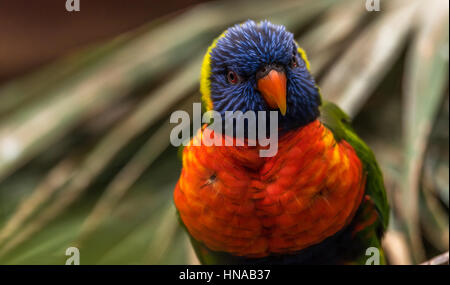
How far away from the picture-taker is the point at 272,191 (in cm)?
105

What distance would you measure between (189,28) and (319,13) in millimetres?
541

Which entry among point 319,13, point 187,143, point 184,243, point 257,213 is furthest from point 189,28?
point 257,213

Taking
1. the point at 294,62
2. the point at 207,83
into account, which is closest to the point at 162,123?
the point at 207,83

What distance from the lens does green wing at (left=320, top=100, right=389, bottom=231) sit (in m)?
1.18

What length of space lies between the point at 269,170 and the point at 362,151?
33 centimetres

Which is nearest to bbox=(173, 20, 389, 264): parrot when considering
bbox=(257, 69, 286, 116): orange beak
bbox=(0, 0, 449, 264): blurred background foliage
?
bbox=(257, 69, 286, 116): orange beak

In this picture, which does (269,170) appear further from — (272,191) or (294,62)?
(294,62)

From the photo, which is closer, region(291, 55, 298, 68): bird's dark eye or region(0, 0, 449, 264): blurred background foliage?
region(291, 55, 298, 68): bird's dark eye

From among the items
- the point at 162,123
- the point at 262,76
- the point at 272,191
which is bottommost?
the point at 272,191

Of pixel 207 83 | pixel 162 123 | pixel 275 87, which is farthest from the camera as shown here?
pixel 162 123

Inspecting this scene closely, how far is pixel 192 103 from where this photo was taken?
160 cm

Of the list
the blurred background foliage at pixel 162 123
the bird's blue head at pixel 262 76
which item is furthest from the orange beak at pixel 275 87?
the blurred background foliage at pixel 162 123

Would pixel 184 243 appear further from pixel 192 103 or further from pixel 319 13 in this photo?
pixel 319 13

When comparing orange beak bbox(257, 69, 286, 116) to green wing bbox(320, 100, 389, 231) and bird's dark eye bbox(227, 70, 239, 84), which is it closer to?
bird's dark eye bbox(227, 70, 239, 84)
